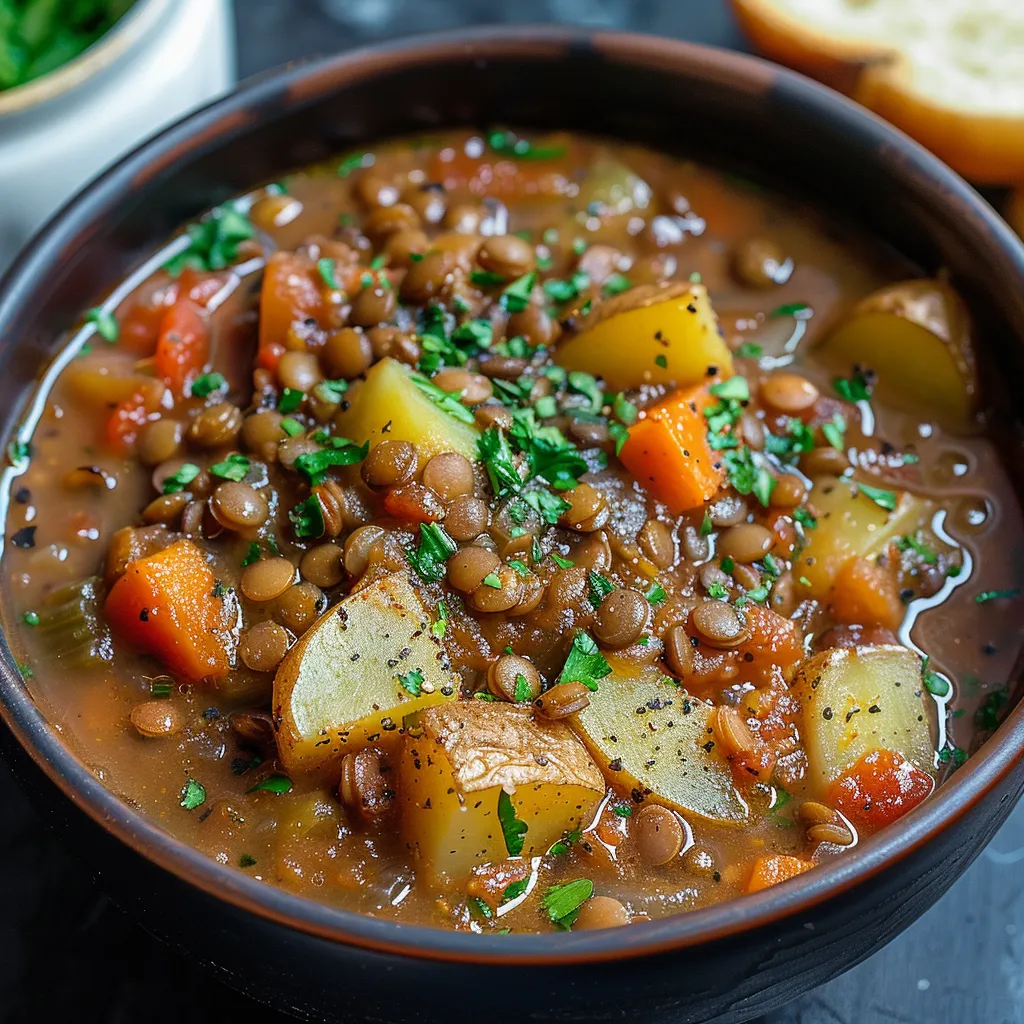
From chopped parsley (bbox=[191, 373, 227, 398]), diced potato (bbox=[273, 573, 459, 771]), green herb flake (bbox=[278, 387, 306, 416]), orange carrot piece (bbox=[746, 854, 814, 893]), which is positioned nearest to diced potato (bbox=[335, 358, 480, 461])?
green herb flake (bbox=[278, 387, 306, 416])

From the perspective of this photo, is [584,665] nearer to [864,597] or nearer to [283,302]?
[864,597]

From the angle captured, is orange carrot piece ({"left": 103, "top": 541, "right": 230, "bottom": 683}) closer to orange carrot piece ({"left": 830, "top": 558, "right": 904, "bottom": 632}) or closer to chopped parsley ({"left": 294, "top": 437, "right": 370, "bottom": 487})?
chopped parsley ({"left": 294, "top": 437, "right": 370, "bottom": 487})

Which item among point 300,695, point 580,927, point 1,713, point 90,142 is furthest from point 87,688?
point 90,142

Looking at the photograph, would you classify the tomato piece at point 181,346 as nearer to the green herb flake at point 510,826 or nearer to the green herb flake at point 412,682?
the green herb flake at point 412,682

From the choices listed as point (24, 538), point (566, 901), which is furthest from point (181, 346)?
point (566, 901)

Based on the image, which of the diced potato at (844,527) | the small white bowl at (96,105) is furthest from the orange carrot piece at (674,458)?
the small white bowl at (96,105)
